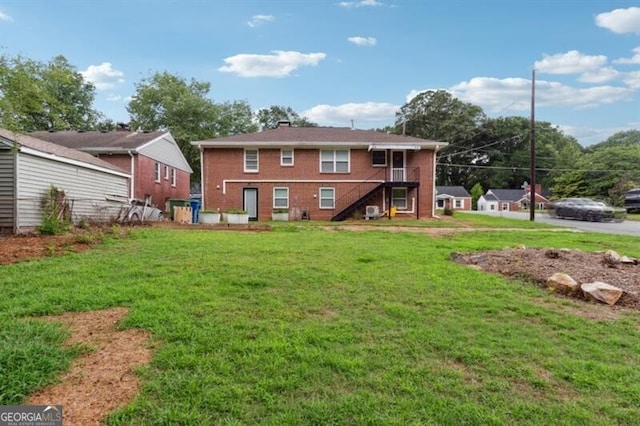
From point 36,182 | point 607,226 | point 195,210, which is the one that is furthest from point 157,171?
point 607,226

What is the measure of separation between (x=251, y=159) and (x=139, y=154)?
239 inches

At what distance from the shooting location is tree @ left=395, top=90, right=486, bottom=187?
183 ft

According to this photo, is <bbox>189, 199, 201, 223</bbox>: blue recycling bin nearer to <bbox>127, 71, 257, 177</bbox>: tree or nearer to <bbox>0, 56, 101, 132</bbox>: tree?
<bbox>0, 56, 101, 132</bbox>: tree

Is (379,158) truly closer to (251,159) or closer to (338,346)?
(251,159)

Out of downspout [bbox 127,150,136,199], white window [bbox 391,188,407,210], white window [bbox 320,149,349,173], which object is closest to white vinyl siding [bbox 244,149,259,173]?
white window [bbox 320,149,349,173]

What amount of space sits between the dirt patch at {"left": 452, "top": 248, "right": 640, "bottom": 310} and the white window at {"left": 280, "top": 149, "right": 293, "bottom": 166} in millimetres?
13770

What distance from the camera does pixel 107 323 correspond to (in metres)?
3.52

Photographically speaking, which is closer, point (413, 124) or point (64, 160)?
point (64, 160)

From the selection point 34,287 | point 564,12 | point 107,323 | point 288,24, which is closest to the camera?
point 107,323

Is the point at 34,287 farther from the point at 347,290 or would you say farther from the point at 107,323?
the point at 347,290

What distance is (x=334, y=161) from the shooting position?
2022 cm

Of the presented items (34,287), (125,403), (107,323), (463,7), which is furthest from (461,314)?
(463,7)

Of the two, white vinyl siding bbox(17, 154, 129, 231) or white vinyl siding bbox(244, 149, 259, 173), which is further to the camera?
white vinyl siding bbox(244, 149, 259, 173)

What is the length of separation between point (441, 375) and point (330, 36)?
16384mm
